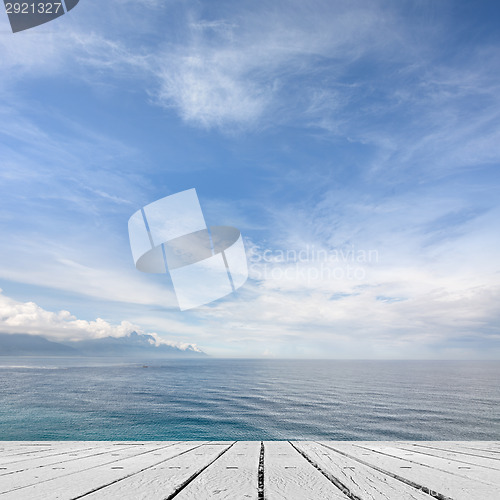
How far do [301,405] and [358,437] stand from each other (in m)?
21.9

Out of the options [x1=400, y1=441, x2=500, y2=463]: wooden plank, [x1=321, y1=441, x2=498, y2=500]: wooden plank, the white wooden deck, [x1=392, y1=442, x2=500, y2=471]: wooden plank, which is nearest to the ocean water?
[x1=400, y1=441, x2=500, y2=463]: wooden plank

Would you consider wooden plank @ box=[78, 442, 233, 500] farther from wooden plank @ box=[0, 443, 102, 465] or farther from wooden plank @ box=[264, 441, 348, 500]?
wooden plank @ box=[0, 443, 102, 465]

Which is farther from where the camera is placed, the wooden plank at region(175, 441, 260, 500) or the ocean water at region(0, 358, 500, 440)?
the ocean water at region(0, 358, 500, 440)

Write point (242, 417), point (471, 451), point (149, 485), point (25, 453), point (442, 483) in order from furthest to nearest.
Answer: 1. point (242, 417)
2. point (471, 451)
3. point (25, 453)
4. point (442, 483)
5. point (149, 485)

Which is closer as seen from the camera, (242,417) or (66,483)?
(66,483)

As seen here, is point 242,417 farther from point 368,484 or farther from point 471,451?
point 368,484

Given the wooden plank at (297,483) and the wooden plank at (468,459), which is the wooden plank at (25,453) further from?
the wooden plank at (468,459)

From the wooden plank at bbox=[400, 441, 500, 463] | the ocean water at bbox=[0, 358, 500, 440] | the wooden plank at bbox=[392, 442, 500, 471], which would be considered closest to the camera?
the wooden plank at bbox=[392, 442, 500, 471]

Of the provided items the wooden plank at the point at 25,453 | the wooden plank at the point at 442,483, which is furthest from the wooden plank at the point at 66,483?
the wooden plank at the point at 442,483

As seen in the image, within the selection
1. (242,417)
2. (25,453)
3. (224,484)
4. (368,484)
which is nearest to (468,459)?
(368,484)

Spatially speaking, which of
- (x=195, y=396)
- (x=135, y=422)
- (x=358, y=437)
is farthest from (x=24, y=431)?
(x=358, y=437)

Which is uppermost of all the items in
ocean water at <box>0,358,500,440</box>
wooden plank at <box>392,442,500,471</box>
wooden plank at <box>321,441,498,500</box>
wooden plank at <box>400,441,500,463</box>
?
wooden plank at <box>321,441,498,500</box>

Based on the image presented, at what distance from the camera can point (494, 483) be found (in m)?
2.50

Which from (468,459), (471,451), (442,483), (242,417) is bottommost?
(242,417)
